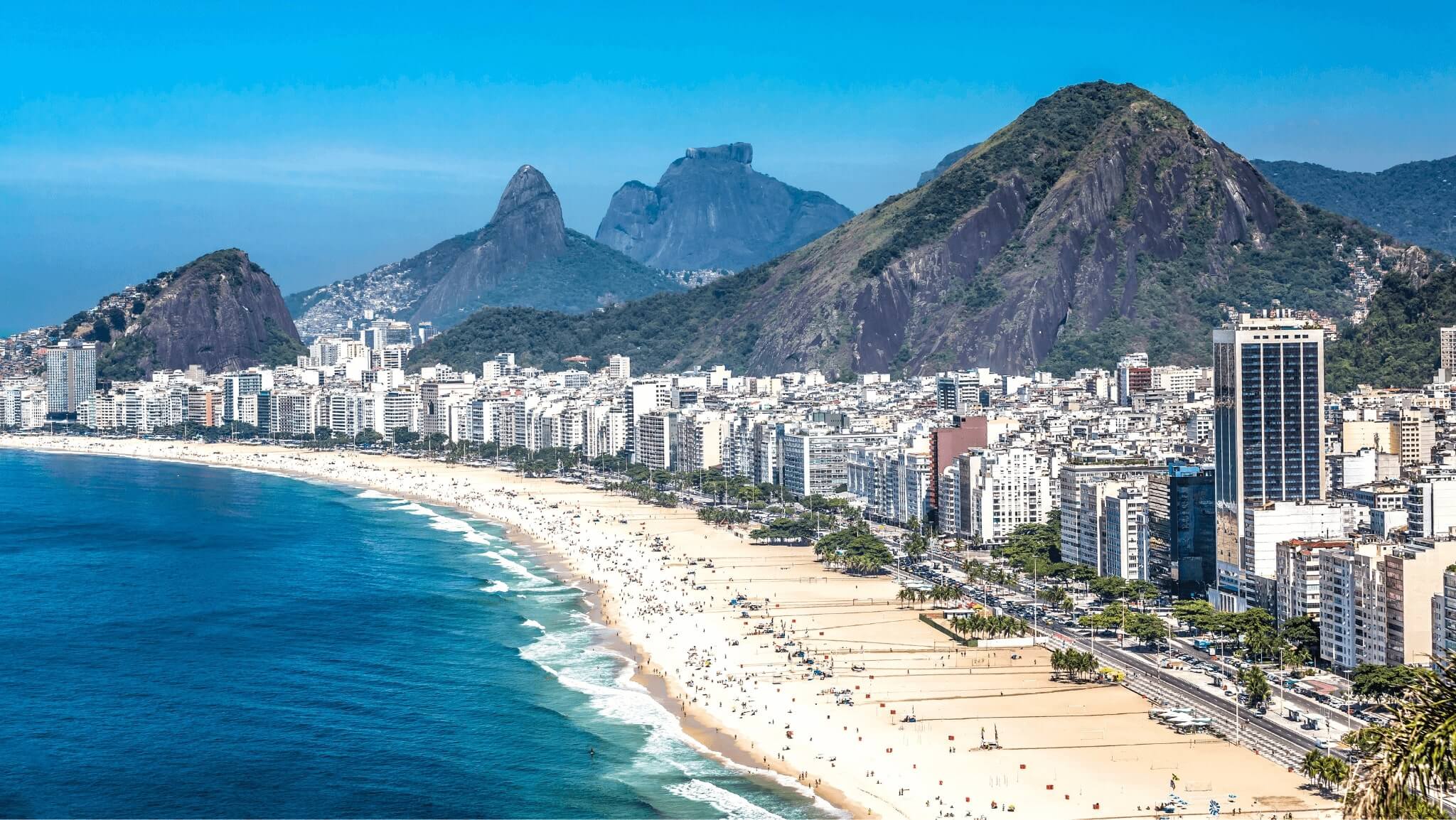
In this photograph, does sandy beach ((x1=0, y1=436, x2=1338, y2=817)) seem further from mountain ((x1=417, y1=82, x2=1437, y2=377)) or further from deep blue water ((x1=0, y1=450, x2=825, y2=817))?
mountain ((x1=417, y1=82, x2=1437, y2=377))

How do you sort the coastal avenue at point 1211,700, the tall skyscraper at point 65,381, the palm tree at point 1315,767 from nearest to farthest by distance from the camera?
the palm tree at point 1315,767, the coastal avenue at point 1211,700, the tall skyscraper at point 65,381

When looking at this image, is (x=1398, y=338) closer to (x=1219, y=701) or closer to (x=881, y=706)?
(x=1219, y=701)

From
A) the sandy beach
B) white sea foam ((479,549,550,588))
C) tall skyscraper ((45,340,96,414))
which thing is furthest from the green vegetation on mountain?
tall skyscraper ((45,340,96,414))

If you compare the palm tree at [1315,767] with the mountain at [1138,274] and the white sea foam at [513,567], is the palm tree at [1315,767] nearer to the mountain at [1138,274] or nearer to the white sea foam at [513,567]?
the white sea foam at [513,567]

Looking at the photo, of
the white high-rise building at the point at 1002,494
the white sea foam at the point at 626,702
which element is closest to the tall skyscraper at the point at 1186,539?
the white high-rise building at the point at 1002,494

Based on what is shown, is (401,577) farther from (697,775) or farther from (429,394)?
(429,394)

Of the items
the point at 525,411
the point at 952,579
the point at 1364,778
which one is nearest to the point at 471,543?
the point at 952,579
